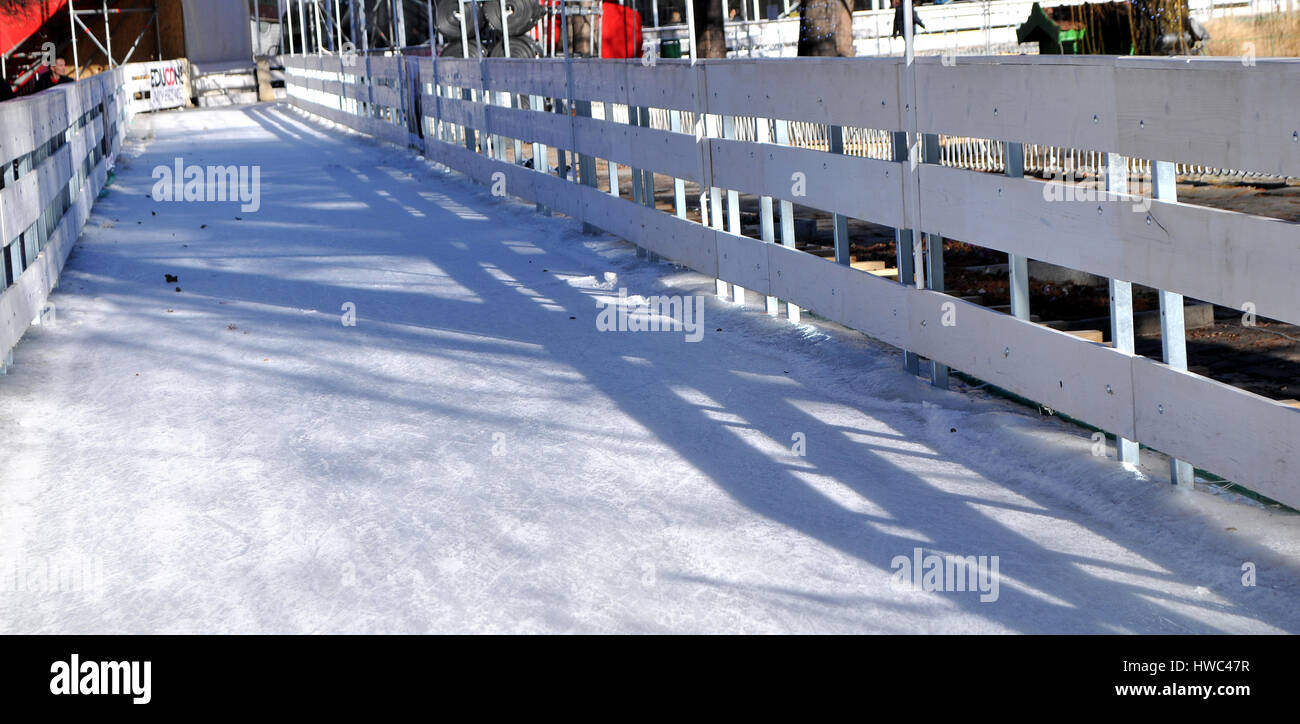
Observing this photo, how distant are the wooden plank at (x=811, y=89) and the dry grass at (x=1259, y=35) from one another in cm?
552

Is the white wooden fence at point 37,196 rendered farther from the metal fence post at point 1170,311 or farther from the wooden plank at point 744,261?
the metal fence post at point 1170,311

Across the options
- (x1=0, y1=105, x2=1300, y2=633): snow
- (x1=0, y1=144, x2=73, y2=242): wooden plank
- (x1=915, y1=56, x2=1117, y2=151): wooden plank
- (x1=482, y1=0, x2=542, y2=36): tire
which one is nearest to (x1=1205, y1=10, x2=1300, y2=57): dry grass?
(x1=915, y1=56, x2=1117, y2=151): wooden plank

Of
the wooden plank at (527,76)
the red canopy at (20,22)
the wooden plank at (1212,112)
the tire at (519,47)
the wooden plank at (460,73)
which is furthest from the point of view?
the red canopy at (20,22)

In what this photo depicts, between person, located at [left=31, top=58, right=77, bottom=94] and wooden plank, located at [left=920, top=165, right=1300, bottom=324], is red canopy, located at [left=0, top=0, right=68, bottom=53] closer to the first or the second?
person, located at [left=31, top=58, right=77, bottom=94]

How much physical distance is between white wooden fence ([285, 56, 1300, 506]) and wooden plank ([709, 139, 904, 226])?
1 cm

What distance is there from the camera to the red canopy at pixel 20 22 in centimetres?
3609

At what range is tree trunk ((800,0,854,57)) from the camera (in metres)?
16.2

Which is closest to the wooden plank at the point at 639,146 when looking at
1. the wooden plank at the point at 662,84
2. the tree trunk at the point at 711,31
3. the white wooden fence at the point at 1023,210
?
the white wooden fence at the point at 1023,210

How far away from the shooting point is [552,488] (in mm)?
4836

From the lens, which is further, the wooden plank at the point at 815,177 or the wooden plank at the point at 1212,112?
the wooden plank at the point at 815,177
